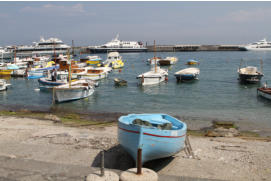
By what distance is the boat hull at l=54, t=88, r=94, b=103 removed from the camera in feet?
89.0

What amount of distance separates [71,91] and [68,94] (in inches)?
16.6

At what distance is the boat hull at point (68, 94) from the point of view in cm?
2712

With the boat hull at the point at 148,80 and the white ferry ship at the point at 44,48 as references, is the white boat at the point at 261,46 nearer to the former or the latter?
the white ferry ship at the point at 44,48

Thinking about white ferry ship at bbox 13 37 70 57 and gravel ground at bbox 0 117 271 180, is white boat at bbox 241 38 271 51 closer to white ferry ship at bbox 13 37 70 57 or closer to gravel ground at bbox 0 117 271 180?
white ferry ship at bbox 13 37 70 57

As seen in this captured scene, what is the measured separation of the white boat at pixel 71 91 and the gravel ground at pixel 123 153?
1137 centimetres

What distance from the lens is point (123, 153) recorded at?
1225 cm

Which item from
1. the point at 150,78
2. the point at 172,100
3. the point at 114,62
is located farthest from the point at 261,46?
the point at 172,100

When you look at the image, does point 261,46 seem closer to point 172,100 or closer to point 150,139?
point 172,100

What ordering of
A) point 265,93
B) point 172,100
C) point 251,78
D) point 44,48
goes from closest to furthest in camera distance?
point 265,93 → point 172,100 → point 251,78 → point 44,48

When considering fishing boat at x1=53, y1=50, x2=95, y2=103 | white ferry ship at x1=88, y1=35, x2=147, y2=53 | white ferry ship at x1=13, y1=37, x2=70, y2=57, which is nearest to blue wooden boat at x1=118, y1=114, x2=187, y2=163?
fishing boat at x1=53, y1=50, x2=95, y2=103

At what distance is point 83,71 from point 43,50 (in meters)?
69.2

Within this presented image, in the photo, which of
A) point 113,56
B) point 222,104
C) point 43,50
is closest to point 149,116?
point 222,104

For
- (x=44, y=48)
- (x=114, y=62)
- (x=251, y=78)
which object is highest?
(x=44, y=48)

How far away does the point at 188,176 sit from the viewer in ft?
32.7
